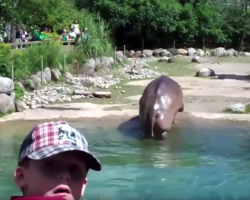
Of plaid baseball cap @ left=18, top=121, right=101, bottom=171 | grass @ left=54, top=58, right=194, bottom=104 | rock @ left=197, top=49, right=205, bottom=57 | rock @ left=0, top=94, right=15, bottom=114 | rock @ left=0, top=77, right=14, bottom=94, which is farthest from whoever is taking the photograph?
rock @ left=197, top=49, right=205, bottom=57

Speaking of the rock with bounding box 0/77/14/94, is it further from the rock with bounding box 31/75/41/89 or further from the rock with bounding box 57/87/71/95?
the rock with bounding box 31/75/41/89

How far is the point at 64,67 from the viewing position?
17734 millimetres

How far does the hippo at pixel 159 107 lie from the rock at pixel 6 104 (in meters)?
2.93

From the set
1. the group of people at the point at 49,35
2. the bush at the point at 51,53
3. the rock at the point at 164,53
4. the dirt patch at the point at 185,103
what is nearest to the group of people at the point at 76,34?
the group of people at the point at 49,35

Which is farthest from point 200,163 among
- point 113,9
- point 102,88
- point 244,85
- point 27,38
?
point 113,9

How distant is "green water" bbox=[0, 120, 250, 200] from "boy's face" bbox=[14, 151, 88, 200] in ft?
16.2

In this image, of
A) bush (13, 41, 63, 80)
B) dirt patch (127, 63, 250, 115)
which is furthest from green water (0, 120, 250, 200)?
bush (13, 41, 63, 80)

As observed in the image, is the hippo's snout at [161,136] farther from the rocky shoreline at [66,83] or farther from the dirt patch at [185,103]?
the rocky shoreline at [66,83]

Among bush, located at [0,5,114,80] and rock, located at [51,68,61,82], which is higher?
bush, located at [0,5,114,80]

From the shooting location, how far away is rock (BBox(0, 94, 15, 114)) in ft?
38.5

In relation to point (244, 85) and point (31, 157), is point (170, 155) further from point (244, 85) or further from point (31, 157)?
point (244, 85)

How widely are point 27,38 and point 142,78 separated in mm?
7217

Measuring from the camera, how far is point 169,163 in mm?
8289

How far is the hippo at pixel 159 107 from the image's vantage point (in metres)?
10.0
